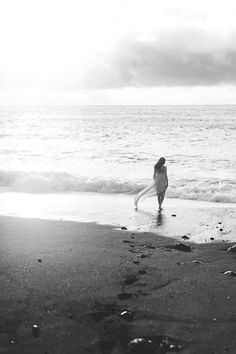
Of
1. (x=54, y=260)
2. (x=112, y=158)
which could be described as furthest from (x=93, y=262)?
(x=112, y=158)

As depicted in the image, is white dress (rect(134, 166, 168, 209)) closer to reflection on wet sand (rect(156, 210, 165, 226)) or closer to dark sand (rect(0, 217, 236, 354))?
reflection on wet sand (rect(156, 210, 165, 226))

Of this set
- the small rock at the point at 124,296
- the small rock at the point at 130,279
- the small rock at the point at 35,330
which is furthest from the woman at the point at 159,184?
the small rock at the point at 35,330

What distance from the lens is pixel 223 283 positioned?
571 cm

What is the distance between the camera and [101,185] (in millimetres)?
16469

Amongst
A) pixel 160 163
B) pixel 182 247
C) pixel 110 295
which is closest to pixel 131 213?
pixel 160 163

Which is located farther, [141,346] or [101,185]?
[101,185]

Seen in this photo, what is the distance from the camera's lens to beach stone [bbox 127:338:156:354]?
13.3ft

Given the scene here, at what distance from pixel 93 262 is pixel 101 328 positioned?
216 centimetres

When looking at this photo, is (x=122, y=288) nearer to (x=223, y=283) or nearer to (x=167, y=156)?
(x=223, y=283)

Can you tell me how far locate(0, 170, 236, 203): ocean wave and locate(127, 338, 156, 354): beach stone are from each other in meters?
10.8

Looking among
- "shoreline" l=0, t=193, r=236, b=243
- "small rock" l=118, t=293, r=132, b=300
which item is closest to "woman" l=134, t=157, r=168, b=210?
"shoreline" l=0, t=193, r=236, b=243

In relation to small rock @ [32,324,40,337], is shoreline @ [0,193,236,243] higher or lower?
lower

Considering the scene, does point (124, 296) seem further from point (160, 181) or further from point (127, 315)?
point (160, 181)

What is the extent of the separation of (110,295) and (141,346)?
125 cm
